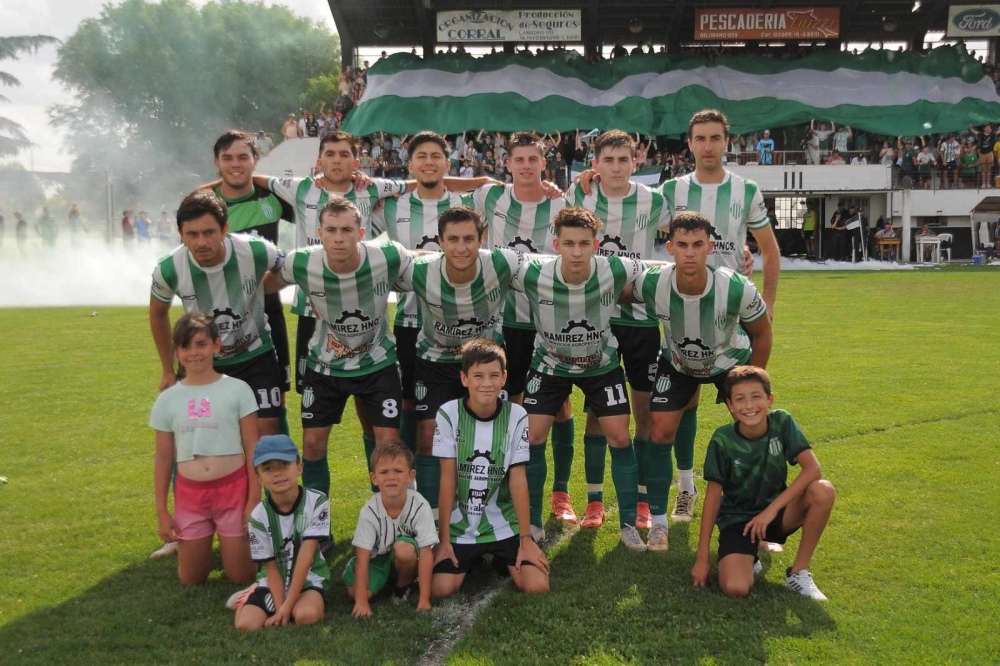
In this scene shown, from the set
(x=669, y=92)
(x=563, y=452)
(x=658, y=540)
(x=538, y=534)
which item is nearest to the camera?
(x=658, y=540)

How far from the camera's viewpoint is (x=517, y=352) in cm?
500

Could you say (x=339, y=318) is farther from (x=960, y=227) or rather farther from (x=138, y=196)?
(x=138, y=196)

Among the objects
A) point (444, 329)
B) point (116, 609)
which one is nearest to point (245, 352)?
point (444, 329)

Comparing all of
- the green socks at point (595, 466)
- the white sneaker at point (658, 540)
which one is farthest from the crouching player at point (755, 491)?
the green socks at point (595, 466)

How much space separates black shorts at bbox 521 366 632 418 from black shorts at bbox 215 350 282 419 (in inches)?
51.9

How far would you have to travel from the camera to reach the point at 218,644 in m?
3.33

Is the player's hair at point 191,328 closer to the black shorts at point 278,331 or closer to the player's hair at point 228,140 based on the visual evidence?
the black shorts at point 278,331

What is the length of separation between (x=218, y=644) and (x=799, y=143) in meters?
26.0

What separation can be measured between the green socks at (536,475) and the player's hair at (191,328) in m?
1.63

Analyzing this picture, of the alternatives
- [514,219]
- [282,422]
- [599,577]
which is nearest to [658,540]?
[599,577]

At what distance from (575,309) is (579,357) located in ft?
0.84

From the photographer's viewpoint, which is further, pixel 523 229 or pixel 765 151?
pixel 765 151

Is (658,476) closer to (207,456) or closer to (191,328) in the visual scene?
(207,456)

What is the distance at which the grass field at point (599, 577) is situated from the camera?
10.7ft
